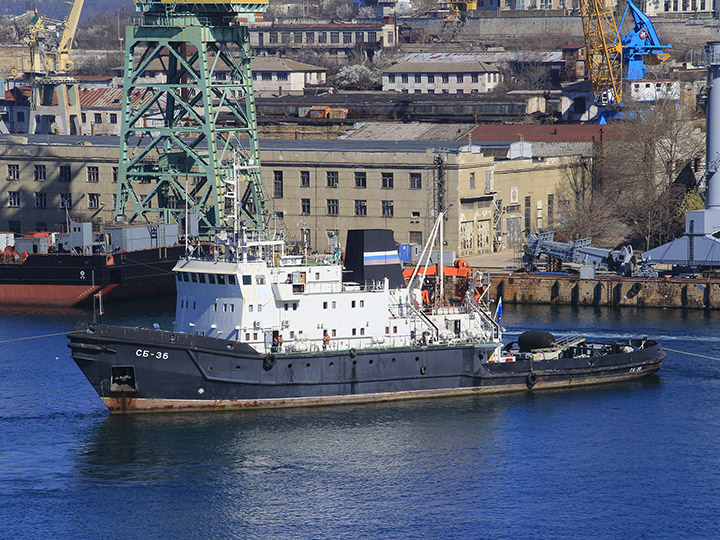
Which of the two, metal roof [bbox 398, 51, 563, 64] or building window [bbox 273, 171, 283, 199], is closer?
building window [bbox 273, 171, 283, 199]

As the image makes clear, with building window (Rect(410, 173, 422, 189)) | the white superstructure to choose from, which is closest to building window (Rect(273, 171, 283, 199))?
building window (Rect(410, 173, 422, 189))

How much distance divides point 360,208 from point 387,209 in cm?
177

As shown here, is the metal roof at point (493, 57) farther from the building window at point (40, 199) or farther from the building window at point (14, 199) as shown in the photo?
the building window at point (14, 199)

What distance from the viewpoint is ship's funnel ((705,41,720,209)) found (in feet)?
242

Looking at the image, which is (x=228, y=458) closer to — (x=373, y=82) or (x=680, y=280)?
(x=680, y=280)

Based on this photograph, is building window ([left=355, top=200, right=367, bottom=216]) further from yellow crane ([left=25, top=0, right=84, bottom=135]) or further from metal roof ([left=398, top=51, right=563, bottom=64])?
metal roof ([left=398, top=51, right=563, bottom=64])

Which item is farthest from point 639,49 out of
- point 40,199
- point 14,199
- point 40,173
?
point 14,199

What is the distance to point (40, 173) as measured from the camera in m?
89.1

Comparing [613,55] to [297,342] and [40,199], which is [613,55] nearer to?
[40,199]

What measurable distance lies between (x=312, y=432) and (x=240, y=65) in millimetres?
43764

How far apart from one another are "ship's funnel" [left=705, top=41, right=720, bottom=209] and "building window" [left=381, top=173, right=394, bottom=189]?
18498 millimetres

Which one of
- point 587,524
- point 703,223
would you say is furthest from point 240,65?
point 587,524

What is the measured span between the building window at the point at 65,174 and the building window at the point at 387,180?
21.3 m

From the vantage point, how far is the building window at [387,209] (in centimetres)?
8194
